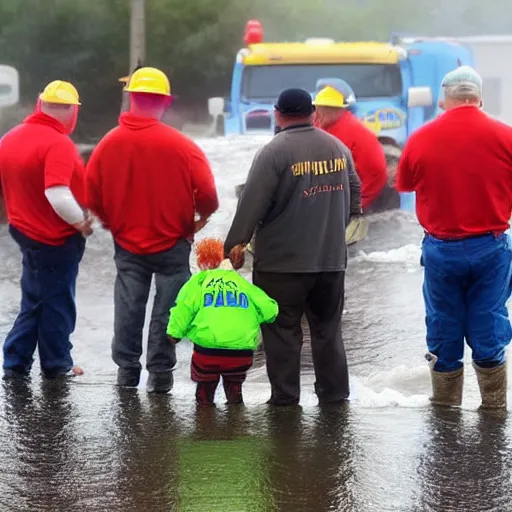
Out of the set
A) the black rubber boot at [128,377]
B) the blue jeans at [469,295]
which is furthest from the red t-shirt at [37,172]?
the blue jeans at [469,295]

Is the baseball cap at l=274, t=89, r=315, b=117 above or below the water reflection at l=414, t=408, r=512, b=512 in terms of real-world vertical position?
above

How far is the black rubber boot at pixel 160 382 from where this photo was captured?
648 cm

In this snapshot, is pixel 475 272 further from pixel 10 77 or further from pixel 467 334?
pixel 10 77

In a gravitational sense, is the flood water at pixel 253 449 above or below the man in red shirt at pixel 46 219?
below

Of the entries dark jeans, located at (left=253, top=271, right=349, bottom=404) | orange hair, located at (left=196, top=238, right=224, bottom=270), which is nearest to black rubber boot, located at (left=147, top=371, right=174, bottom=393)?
dark jeans, located at (left=253, top=271, right=349, bottom=404)

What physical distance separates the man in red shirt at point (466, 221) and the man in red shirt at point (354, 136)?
6.41ft

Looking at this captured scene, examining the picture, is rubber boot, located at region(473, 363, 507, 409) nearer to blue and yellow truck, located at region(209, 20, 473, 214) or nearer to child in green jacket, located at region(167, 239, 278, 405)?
child in green jacket, located at region(167, 239, 278, 405)

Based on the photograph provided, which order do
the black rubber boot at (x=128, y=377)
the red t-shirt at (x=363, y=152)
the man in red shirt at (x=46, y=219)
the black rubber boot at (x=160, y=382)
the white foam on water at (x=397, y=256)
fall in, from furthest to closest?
the white foam on water at (x=397, y=256)
the red t-shirt at (x=363, y=152)
the black rubber boot at (x=128, y=377)
the black rubber boot at (x=160, y=382)
the man in red shirt at (x=46, y=219)

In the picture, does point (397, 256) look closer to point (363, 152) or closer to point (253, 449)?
point (363, 152)

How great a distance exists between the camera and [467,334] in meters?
6.06

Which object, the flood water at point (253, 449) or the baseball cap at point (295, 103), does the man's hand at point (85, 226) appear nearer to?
the flood water at point (253, 449)

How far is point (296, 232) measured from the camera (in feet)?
19.4

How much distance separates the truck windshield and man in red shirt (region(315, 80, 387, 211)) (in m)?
6.55

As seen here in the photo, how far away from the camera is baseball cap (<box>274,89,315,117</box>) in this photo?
5902 millimetres
